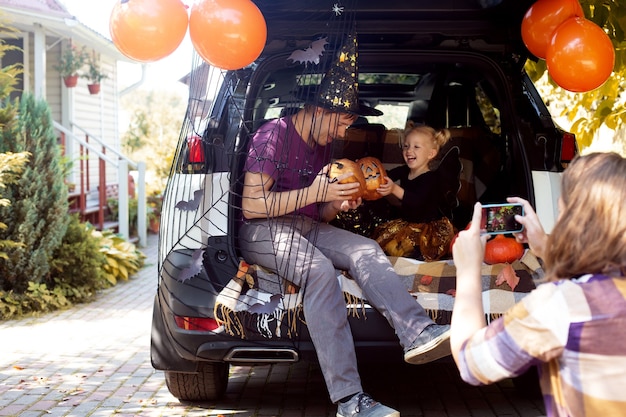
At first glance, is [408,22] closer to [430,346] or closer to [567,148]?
[567,148]

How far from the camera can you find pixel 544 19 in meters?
4.15

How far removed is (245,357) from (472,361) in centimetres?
202

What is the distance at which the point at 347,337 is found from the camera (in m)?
3.72

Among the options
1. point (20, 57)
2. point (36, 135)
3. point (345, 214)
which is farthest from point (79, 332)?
point (20, 57)

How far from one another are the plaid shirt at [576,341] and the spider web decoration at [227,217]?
1.99 meters

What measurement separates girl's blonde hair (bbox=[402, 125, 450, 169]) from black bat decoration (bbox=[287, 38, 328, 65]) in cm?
110

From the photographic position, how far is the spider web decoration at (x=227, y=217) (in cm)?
380

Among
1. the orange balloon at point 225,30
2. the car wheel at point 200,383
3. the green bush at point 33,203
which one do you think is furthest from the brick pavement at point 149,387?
the orange balloon at point 225,30

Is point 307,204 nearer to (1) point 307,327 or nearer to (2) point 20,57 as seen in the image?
(1) point 307,327

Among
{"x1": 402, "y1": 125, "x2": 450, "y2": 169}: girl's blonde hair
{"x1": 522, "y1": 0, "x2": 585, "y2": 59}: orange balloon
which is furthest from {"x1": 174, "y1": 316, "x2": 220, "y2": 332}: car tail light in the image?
{"x1": 522, "y1": 0, "x2": 585, "y2": 59}: orange balloon

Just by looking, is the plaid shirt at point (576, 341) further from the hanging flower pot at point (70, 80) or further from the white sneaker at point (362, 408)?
the hanging flower pot at point (70, 80)

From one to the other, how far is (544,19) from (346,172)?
1.20 m

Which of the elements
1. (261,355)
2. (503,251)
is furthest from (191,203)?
(503,251)

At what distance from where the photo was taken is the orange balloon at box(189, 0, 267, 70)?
3561 mm
